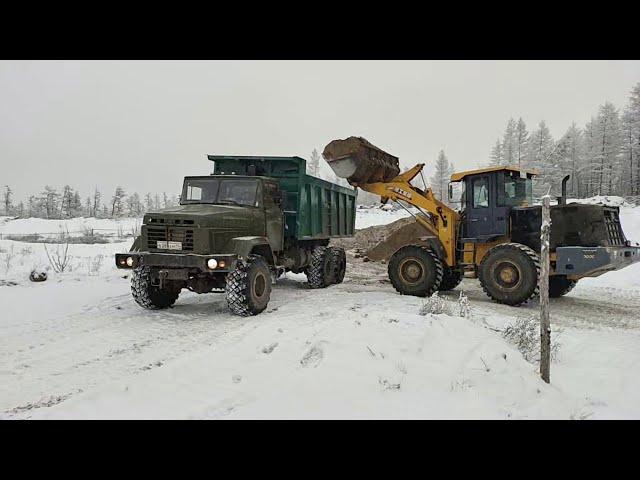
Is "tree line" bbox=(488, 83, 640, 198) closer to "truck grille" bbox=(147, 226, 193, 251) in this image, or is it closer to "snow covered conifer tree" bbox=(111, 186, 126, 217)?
"truck grille" bbox=(147, 226, 193, 251)

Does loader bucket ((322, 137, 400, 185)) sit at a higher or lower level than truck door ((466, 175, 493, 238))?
higher

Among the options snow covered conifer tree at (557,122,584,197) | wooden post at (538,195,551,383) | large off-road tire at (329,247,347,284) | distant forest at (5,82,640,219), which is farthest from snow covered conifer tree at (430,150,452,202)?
wooden post at (538,195,551,383)

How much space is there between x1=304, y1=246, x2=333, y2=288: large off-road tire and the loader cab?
363 centimetres

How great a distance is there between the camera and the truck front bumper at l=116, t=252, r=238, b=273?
781 cm

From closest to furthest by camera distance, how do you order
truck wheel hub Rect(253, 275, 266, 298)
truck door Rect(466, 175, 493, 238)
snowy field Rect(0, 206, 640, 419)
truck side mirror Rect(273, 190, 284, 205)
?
snowy field Rect(0, 206, 640, 419) < truck wheel hub Rect(253, 275, 266, 298) < truck side mirror Rect(273, 190, 284, 205) < truck door Rect(466, 175, 493, 238)

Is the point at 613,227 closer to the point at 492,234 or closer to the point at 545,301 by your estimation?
the point at 492,234

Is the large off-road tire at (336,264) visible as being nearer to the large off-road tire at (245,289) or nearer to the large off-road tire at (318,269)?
the large off-road tire at (318,269)

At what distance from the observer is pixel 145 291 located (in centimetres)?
852

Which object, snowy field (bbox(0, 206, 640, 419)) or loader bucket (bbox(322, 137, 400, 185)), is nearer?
snowy field (bbox(0, 206, 640, 419))

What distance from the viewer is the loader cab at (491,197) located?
1049 cm

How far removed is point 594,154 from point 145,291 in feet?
182

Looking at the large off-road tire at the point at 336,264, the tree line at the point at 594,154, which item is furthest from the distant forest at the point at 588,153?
the large off-road tire at the point at 336,264

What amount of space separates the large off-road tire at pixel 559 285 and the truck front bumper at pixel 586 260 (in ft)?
6.09

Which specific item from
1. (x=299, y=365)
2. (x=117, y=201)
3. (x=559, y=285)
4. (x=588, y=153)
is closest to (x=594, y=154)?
(x=588, y=153)
